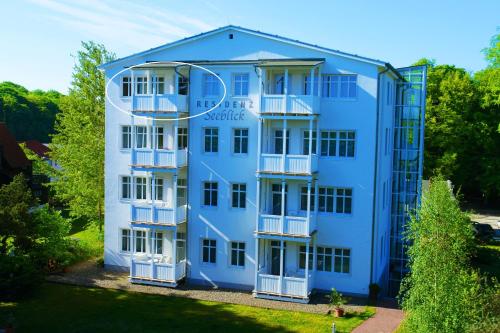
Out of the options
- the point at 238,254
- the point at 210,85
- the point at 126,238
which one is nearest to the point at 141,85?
the point at 210,85

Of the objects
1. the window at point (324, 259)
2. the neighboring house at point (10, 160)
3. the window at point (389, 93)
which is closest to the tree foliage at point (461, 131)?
the window at point (389, 93)

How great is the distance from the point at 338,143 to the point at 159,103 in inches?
376

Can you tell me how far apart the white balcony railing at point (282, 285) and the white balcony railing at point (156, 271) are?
4564 mm

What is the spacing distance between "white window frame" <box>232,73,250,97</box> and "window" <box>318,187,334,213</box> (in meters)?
6.42

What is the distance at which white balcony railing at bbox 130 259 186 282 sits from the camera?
2723cm

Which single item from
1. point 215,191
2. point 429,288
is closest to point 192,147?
point 215,191

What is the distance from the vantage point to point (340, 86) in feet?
86.0

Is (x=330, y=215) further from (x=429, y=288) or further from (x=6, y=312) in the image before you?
(x=6, y=312)

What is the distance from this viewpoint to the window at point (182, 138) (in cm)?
2866

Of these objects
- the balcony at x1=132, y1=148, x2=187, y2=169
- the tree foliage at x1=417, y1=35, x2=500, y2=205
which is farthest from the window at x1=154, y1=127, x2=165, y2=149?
the tree foliage at x1=417, y1=35, x2=500, y2=205

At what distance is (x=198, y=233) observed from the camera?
92.2 feet

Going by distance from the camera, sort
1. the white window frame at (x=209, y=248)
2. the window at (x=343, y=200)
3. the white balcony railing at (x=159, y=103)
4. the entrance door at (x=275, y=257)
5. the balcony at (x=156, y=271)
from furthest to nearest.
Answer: the white window frame at (x=209, y=248) → the entrance door at (x=275, y=257) → the balcony at (x=156, y=271) → the white balcony railing at (x=159, y=103) → the window at (x=343, y=200)

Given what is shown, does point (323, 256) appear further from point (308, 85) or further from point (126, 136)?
point (126, 136)

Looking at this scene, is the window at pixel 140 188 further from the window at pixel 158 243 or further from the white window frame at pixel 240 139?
the white window frame at pixel 240 139
